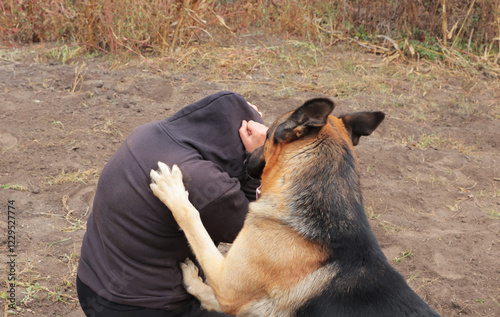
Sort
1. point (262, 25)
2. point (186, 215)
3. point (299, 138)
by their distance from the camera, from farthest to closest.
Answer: point (262, 25) → point (299, 138) → point (186, 215)

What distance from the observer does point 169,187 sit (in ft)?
8.55

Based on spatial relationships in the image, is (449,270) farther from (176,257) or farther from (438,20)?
(438,20)

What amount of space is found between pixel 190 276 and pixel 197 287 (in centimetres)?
7

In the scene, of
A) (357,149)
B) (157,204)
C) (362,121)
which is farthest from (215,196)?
(357,149)

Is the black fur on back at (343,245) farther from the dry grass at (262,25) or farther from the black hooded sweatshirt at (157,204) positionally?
the dry grass at (262,25)

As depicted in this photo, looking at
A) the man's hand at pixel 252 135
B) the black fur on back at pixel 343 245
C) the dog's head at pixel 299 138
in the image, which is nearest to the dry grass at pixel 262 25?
the man's hand at pixel 252 135

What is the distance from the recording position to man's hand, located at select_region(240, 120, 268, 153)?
301 cm

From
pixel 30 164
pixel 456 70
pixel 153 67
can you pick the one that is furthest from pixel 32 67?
pixel 456 70

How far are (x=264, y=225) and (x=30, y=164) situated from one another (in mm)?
3684

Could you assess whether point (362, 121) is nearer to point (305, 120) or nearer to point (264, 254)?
point (305, 120)

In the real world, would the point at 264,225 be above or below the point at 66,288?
above

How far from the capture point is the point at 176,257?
2971 mm

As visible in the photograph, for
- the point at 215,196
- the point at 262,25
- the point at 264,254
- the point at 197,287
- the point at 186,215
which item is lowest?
the point at 262,25

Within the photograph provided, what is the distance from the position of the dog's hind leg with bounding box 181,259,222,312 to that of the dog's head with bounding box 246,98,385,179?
0.64 metres
